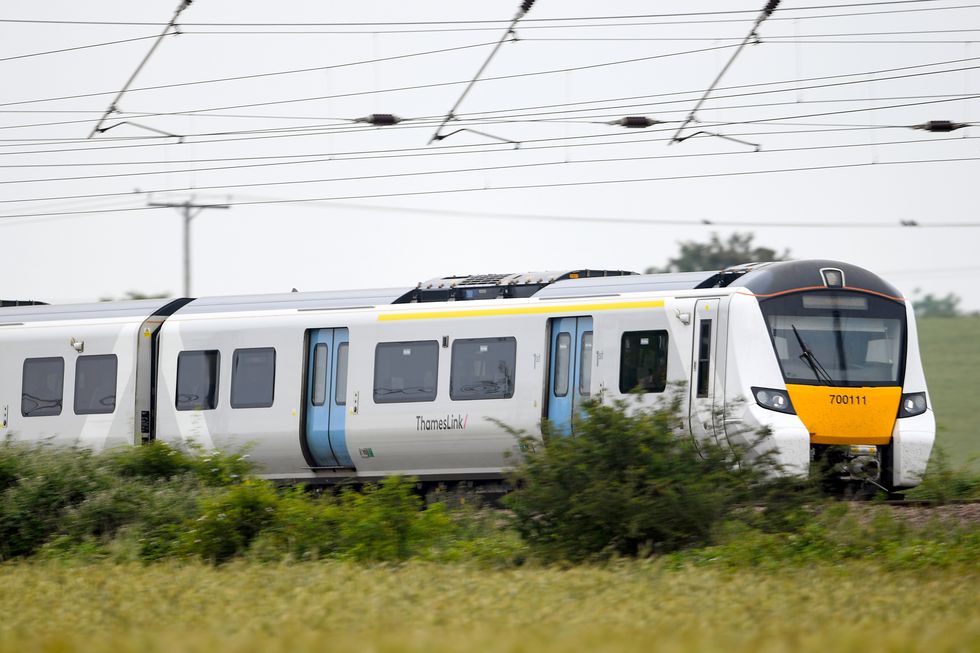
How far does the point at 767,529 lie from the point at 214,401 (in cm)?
936

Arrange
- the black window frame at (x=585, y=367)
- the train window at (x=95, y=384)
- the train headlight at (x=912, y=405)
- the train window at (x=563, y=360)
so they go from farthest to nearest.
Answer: the train window at (x=95, y=384), the train window at (x=563, y=360), the black window frame at (x=585, y=367), the train headlight at (x=912, y=405)

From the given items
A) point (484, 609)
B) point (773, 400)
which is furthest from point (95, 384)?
point (484, 609)

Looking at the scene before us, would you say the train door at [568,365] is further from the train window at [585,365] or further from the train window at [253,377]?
the train window at [253,377]

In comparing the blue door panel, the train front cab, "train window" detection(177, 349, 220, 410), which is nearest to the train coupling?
the train front cab

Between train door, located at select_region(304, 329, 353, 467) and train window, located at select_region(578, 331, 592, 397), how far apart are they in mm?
3483

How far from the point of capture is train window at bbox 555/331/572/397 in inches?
644

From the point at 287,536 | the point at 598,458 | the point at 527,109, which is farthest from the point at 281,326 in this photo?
the point at 598,458

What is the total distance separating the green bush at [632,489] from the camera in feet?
Answer: 37.8

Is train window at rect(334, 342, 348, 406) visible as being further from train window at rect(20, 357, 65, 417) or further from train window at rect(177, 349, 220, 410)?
train window at rect(20, 357, 65, 417)

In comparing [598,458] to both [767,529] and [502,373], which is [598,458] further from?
[502,373]

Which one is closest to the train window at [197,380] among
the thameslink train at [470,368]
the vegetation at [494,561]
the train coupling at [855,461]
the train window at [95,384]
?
the thameslink train at [470,368]

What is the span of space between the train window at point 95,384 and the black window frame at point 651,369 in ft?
26.0

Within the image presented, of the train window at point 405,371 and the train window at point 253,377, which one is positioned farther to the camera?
the train window at point 253,377

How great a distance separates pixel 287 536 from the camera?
12.4 metres
